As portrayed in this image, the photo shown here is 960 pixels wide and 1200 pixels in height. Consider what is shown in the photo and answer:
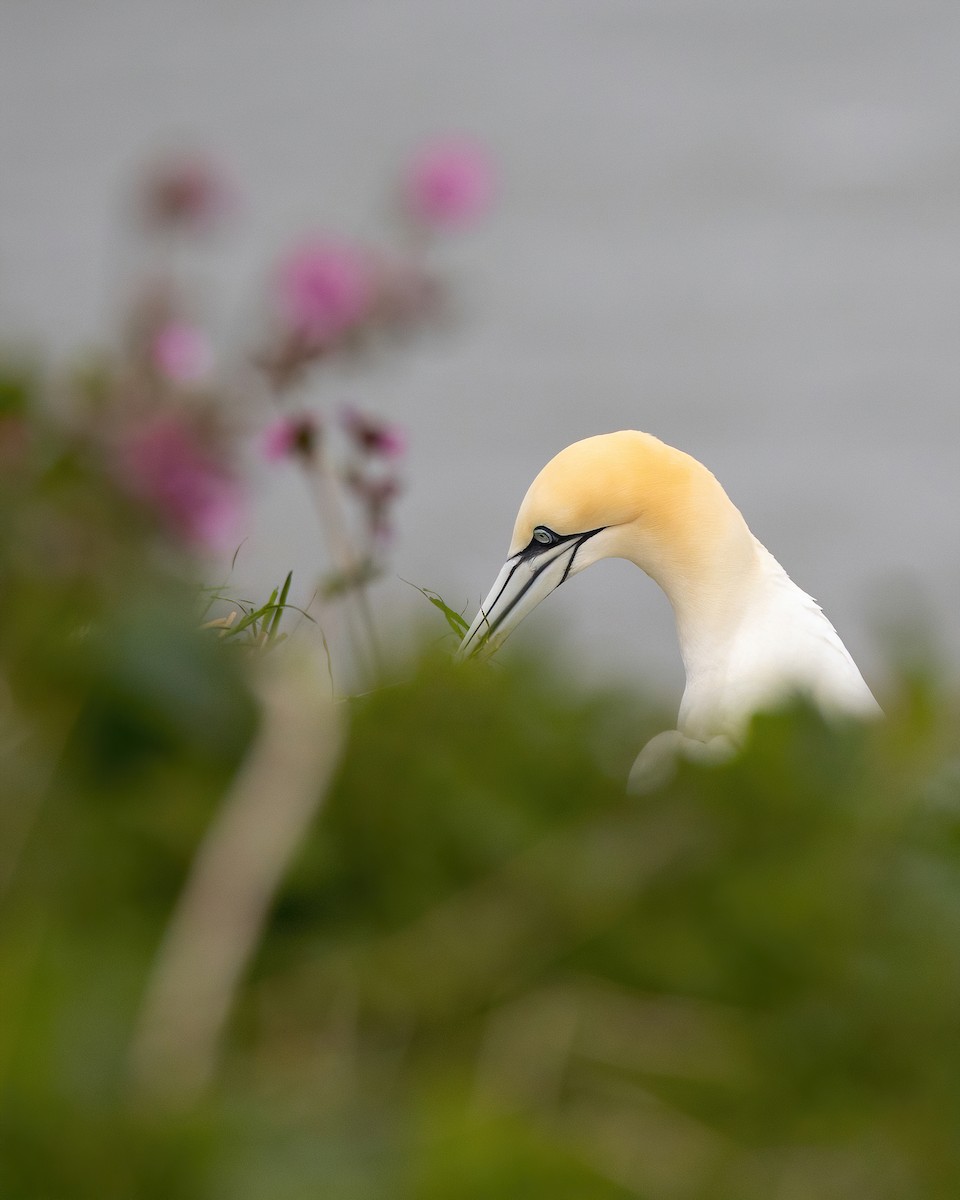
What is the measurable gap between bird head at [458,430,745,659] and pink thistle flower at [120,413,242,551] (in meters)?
1.50

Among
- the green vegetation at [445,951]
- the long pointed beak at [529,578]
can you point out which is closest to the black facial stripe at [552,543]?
the long pointed beak at [529,578]

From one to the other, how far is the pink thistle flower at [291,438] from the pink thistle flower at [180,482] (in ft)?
2.41

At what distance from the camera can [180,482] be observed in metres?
2.70

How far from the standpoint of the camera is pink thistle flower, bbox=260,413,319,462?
3645mm

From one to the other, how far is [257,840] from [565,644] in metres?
0.54

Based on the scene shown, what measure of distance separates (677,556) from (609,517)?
21 cm

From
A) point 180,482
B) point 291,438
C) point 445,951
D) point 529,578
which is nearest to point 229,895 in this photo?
point 445,951

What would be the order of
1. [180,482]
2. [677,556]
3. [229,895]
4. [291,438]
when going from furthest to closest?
[677,556] → [291,438] → [180,482] → [229,895]

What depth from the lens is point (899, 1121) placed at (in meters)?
1.20

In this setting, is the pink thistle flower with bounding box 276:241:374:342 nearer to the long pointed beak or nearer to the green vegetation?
the long pointed beak

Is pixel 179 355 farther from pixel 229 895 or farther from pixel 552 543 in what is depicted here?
pixel 229 895

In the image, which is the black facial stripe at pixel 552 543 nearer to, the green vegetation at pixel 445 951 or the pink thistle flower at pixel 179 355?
the pink thistle flower at pixel 179 355

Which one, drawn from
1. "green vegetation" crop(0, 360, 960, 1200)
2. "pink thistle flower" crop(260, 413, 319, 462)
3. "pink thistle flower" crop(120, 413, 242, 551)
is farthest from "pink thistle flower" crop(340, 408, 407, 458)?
"green vegetation" crop(0, 360, 960, 1200)

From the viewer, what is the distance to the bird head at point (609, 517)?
4316mm
